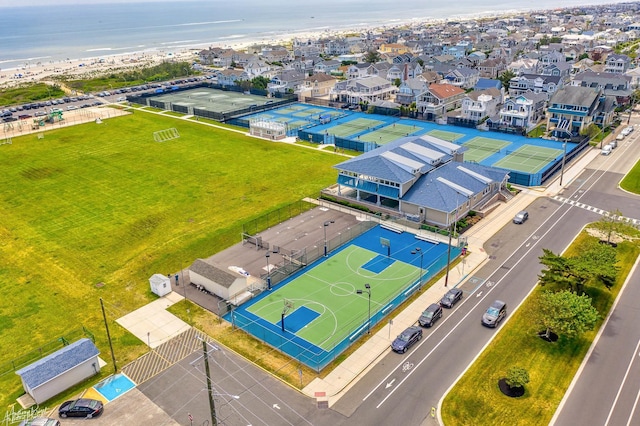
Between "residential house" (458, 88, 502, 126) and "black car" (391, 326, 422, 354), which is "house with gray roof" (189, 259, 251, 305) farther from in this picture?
"residential house" (458, 88, 502, 126)

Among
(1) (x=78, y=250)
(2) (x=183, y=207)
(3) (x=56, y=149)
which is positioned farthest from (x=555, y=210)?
(3) (x=56, y=149)

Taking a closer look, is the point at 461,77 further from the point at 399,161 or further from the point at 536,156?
the point at 399,161

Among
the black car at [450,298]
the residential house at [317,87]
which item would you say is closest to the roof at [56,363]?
the black car at [450,298]

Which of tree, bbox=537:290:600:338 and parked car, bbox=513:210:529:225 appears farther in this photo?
parked car, bbox=513:210:529:225

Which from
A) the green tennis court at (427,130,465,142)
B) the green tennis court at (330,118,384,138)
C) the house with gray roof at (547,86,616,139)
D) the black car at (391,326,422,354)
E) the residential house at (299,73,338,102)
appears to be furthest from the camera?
the residential house at (299,73,338,102)

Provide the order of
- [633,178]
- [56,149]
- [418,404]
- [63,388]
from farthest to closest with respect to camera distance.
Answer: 1. [56,149]
2. [633,178]
3. [63,388]
4. [418,404]

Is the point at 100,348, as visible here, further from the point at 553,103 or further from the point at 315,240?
the point at 553,103

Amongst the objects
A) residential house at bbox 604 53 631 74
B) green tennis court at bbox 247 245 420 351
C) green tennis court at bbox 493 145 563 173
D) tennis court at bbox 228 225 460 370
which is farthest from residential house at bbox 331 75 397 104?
green tennis court at bbox 247 245 420 351
